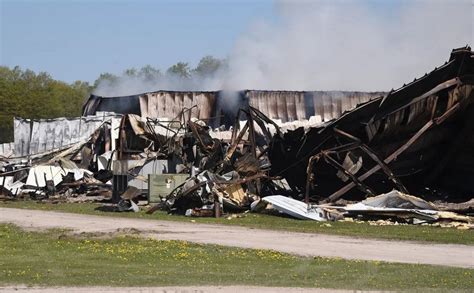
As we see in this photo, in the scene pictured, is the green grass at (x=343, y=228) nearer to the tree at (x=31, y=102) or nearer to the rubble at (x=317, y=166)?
the rubble at (x=317, y=166)

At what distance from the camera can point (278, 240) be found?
2195 centimetres

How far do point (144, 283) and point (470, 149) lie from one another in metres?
20.8

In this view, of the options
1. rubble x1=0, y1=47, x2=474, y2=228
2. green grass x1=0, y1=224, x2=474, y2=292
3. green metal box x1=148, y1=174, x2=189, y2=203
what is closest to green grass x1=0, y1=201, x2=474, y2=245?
rubble x1=0, y1=47, x2=474, y2=228

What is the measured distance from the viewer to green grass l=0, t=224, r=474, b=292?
14.1 meters

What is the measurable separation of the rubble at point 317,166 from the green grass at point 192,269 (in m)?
9.59

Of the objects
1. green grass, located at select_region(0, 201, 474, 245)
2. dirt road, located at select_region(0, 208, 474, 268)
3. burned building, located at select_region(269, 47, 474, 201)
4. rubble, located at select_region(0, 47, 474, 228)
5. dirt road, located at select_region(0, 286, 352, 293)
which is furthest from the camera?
burned building, located at select_region(269, 47, 474, 201)

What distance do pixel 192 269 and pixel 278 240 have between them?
6386mm

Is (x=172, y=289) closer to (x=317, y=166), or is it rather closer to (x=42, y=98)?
(x=317, y=166)

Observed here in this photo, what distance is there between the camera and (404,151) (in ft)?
101

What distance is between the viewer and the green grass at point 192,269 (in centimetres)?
1412

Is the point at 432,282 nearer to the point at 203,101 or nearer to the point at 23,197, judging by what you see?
the point at 23,197

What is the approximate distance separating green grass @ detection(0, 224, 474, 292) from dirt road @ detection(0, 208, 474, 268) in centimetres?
129

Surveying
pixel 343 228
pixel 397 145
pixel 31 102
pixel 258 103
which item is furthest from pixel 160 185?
pixel 31 102

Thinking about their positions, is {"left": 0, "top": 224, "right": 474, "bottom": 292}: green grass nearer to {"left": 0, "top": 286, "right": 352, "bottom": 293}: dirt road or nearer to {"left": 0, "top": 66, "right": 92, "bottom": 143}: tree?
{"left": 0, "top": 286, "right": 352, "bottom": 293}: dirt road
